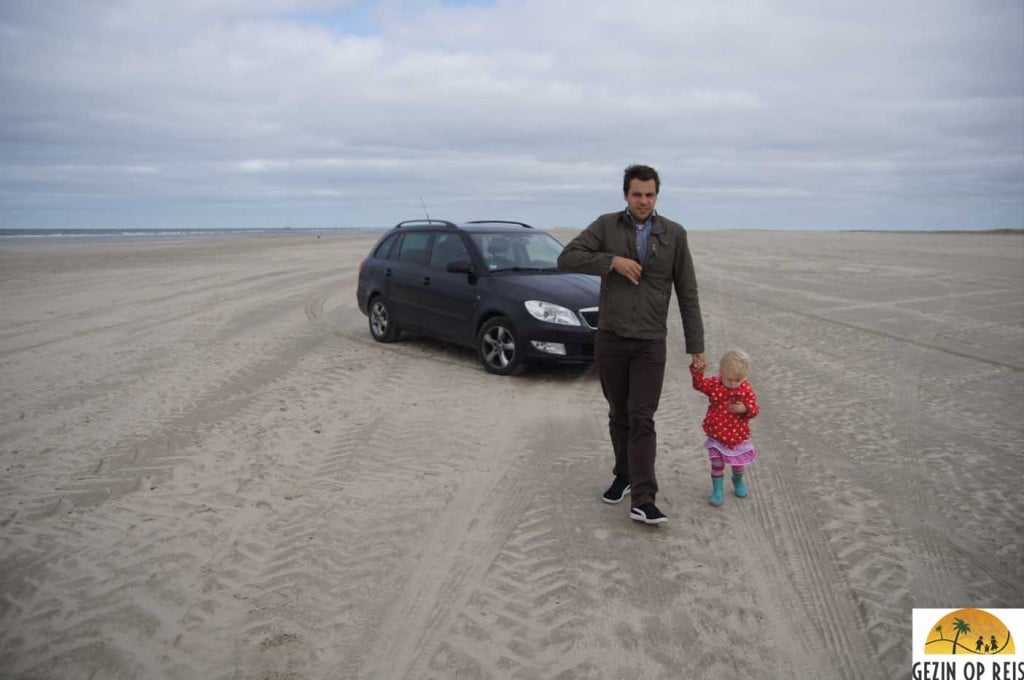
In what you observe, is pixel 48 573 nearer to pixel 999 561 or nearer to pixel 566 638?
pixel 566 638

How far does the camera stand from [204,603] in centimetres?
344

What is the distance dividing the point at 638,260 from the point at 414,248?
5.74 meters

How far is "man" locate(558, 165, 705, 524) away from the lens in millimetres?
4098

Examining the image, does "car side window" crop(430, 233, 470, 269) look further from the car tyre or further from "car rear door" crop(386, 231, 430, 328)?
the car tyre

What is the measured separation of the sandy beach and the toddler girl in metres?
0.31

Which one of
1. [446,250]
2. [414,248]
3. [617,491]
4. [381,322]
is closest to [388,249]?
[414,248]

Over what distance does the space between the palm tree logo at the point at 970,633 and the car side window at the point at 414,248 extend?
7039 mm

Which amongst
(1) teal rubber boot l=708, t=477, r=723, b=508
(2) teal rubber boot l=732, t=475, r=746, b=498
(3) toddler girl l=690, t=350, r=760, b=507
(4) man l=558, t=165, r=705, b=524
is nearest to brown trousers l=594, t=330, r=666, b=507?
(4) man l=558, t=165, r=705, b=524

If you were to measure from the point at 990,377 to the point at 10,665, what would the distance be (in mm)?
8918

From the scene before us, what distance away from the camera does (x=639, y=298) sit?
4164 mm

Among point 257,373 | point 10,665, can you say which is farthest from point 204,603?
point 257,373

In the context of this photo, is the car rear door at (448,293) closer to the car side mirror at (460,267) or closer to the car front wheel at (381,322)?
the car side mirror at (460,267)

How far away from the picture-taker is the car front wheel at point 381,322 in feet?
31.8

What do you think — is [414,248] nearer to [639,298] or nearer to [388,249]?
[388,249]
